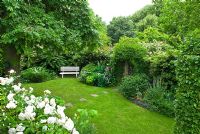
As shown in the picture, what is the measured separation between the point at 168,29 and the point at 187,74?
6.79 m

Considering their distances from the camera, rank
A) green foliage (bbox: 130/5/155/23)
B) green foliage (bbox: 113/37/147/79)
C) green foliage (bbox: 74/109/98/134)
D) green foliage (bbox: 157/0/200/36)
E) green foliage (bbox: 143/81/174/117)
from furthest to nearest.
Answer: green foliage (bbox: 130/5/155/23) < green foliage (bbox: 113/37/147/79) < green foliage (bbox: 157/0/200/36) < green foliage (bbox: 143/81/174/117) < green foliage (bbox: 74/109/98/134)

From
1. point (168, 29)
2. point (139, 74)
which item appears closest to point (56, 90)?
point (139, 74)

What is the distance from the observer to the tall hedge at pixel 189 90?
679cm

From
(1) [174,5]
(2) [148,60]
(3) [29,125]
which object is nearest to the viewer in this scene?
(3) [29,125]

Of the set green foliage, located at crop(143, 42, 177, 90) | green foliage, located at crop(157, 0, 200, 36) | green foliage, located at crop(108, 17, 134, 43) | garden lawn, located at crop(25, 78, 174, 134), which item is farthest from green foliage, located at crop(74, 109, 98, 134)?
green foliage, located at crop(108, 17, 134, 43)

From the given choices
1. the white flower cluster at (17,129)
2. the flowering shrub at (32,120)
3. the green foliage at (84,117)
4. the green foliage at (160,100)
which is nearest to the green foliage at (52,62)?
the green foliage at (160,100)

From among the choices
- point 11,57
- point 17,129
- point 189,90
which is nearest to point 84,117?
point 17,129

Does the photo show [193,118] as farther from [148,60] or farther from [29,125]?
[148,60]

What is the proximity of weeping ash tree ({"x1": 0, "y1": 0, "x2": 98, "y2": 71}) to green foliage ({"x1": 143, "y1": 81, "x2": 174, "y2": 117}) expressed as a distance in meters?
3.14

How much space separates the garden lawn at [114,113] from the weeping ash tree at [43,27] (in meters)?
2.50

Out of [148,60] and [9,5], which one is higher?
[9,5]

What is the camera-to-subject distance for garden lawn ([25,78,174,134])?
917 centimetres

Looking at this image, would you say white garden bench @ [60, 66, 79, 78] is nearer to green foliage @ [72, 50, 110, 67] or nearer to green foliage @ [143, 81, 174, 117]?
green foliage @ [72, 50, 110, 67]

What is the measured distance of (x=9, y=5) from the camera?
8.77m
